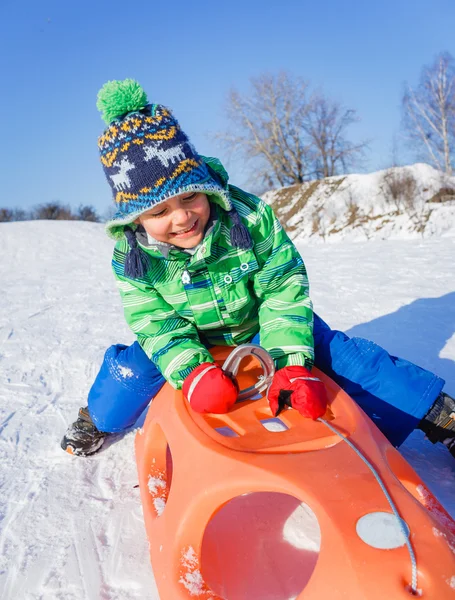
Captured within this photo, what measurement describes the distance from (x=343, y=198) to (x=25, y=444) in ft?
43.1

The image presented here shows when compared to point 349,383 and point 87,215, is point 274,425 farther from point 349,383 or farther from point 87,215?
point 87,215

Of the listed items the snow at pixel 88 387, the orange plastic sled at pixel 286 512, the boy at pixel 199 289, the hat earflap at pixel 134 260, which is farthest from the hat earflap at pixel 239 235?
the snow at pixel 88 387

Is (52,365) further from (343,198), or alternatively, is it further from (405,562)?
(343,198)

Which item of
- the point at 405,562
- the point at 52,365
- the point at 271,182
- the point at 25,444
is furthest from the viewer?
the point at 271,182

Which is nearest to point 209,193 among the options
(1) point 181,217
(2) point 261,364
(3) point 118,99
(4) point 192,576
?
(1) point 181,217

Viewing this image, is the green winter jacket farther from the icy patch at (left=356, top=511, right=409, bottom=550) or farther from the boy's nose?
the icy patch at (left=356, top=511, right=409, bottom=550)

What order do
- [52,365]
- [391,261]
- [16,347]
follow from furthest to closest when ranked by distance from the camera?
[391,261], [16,347], [52,365]

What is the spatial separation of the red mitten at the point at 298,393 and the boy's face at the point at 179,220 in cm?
50

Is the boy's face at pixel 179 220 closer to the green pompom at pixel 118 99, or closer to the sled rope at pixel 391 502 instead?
the green pompom at pixel 118 99

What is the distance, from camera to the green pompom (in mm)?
1573

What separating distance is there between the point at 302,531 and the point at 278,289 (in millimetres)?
745

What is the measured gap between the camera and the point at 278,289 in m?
1.76

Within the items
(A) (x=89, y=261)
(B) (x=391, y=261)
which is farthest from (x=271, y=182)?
(B) (x=391, y=261)

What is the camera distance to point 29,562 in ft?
4.52
